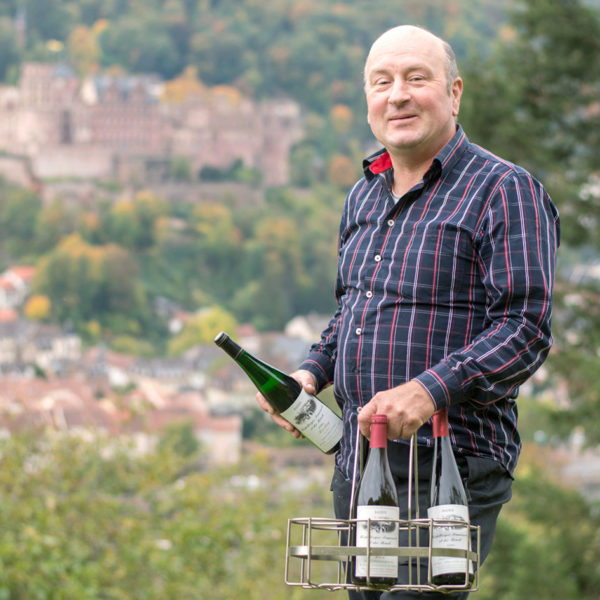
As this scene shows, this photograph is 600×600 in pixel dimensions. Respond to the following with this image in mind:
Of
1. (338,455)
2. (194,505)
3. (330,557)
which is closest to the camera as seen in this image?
(330,557)

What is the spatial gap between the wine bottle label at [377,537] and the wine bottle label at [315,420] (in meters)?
0.27

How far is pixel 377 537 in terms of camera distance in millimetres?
1378

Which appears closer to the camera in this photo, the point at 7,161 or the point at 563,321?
the point at 563,321

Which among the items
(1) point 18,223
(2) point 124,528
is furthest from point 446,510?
(1) point 18,223

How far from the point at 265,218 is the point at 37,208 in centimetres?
1150

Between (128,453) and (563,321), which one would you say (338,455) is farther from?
(563,321)

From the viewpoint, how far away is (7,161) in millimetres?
66188

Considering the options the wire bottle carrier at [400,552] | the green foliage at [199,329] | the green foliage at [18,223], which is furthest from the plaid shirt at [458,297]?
the green foliage at [18,223]

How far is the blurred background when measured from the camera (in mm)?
9547

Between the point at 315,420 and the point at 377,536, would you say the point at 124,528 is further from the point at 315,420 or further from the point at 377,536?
the point at 377,536

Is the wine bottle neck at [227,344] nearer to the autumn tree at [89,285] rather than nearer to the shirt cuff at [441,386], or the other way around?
the shirt cuff at [441,386]

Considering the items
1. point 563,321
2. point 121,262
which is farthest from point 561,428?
point 121,262

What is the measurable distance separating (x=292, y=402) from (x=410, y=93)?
454mm

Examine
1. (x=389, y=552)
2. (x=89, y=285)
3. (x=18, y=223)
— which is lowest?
(x=389, y=552)
